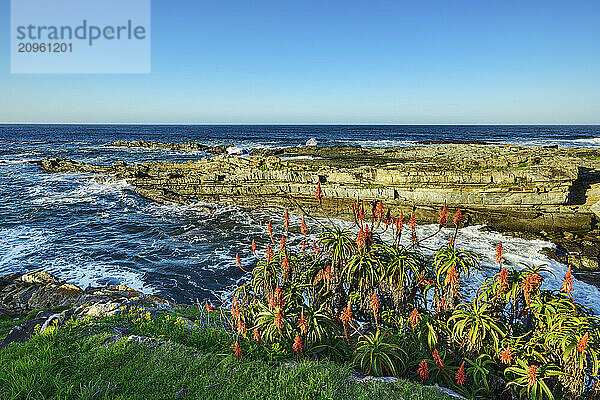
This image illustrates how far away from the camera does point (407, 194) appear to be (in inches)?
914

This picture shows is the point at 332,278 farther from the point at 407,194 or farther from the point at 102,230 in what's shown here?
the point at 102,230

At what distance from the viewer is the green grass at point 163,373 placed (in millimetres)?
4758

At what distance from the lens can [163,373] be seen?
519 cm

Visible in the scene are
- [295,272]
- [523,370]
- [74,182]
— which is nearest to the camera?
[523,370]

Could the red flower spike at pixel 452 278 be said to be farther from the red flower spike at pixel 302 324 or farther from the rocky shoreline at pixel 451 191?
the rocky shoreline at pixel 451 191

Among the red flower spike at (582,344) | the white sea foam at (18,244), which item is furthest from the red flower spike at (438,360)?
the white sea foam at (18,244)

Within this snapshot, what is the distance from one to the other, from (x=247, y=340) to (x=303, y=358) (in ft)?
4.01

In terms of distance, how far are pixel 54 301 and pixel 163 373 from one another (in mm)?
8106

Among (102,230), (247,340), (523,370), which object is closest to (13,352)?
(247,340)

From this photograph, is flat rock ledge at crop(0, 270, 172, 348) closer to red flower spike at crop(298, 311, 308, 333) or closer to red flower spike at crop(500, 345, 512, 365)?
red flower spike at crop(298, 311, 308, 333)

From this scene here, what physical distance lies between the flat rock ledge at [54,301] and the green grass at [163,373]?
3.92 ft

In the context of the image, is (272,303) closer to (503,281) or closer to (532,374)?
(503,281)

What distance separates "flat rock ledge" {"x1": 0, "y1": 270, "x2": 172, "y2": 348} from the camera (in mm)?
7323

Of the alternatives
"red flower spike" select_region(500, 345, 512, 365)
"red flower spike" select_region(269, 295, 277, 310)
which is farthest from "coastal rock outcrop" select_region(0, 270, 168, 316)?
"red flower spike" select_region(500, 345, 512, 365)
